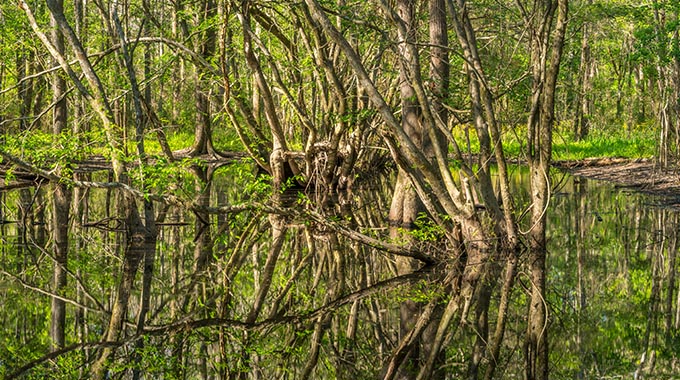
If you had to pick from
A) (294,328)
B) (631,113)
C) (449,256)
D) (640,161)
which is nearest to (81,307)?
(294,328)

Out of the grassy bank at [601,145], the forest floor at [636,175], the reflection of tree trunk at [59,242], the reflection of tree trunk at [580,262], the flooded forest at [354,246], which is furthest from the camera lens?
the grassy bank at [601,145]

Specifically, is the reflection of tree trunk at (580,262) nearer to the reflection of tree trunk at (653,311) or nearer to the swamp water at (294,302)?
the swamp water at (294,302)

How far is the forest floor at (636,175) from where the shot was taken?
17453 mm

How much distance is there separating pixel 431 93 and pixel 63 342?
21.2 ft

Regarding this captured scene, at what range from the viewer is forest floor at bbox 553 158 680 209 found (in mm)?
17453

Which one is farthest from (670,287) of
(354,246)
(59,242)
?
(59,242)

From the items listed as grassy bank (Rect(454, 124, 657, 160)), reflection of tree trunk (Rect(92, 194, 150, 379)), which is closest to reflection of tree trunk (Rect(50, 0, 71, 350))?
reflection of tree trunk (Rect(92, 194, 150, 379))

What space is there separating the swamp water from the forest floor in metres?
3.92

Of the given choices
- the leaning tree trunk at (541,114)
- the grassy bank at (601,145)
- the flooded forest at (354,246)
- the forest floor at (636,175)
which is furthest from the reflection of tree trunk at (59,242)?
the grassy bank at (601,145)

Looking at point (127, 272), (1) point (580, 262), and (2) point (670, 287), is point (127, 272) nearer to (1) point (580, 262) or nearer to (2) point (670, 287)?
(1) point (580, 262)

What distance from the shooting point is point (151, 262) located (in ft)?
33.0

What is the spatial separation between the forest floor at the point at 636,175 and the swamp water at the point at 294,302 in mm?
3922

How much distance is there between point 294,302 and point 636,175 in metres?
15.4

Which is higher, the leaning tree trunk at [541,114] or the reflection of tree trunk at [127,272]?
the leaning tree trunk at [541,114]
